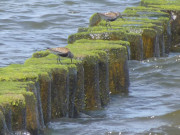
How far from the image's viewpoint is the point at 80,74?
8.34 meters

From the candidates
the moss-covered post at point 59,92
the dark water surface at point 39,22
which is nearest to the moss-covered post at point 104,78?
the moss-covered post at point 59,92

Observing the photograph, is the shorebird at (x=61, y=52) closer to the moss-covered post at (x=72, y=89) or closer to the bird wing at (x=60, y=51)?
the bird wing at (x=60, y=51)

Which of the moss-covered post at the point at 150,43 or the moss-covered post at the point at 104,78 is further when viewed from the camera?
the moss-covered post at the point at 150,43

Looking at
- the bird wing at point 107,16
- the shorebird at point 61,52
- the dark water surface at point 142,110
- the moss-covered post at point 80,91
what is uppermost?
the bird wing at point 107,16

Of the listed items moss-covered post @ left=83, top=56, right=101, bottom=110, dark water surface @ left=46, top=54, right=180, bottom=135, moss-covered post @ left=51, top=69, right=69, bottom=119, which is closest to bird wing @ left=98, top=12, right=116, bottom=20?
dark water surface @ left=46, top=54, right=180, bottom=135

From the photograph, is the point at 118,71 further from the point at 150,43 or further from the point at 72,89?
the point at 150,43

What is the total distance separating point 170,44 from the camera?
14.2 metres

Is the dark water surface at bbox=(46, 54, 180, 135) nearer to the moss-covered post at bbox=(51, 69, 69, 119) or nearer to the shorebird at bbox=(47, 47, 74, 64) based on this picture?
the moss-covered post at bbox=(51, 69, 69, 119)

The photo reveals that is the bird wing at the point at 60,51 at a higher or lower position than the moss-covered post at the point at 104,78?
higher

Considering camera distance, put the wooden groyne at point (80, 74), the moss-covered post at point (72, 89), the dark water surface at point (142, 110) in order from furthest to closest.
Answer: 1. the moss-covered post at point (72, 89)
2. the dark water surface at point (142, 110)
3. the wooden groyne at point (80, 74)

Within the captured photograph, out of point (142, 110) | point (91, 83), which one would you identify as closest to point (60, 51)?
point (91, 83)

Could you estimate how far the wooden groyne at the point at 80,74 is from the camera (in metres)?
6.59

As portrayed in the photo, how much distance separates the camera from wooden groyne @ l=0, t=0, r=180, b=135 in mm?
6586

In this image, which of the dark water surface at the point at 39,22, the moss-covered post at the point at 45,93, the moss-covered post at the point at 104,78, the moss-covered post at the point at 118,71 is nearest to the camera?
the moss-covered post at the point at 45,93
